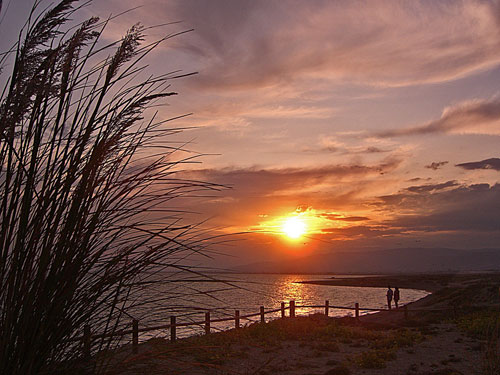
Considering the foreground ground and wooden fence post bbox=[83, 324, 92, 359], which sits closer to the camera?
wooden fence post bbox=[83, 324, 92, 359]

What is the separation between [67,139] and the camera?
5.59ft

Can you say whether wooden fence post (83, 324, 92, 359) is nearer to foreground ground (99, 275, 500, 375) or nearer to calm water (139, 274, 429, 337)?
calm water (139, 274, 429, 337)

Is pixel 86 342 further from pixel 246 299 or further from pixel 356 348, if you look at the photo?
pixel 246 299

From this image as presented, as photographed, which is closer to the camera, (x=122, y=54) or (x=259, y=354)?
(x=122, y=54)

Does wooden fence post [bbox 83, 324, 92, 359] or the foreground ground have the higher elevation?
wooden fence post [bbox 83, 324, 92, 359]

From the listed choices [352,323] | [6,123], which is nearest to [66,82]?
[6,123]

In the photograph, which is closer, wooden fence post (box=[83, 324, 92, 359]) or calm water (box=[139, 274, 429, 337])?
wooden fence post (box=[83, 324, 92, 359])

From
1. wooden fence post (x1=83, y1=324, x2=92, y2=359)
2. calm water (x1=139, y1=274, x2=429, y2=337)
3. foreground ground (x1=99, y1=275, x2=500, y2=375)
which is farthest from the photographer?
foreground ground (x1=99, y1=275, x2=500, y2=375)

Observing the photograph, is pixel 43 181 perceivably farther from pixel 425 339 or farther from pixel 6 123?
pixel 425 339

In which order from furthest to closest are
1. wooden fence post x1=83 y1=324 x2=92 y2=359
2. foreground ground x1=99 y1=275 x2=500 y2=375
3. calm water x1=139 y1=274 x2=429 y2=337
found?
foreground ground x1=99 y1=275 x2=500 y2=375
calm water x1=139 y1=274 x2=429 y2=337
wooden fence post x1=83 y1=324 x2=92 y2=359

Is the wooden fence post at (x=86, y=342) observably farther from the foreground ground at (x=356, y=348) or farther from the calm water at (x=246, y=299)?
the foreground ground at (x=356, y=348)

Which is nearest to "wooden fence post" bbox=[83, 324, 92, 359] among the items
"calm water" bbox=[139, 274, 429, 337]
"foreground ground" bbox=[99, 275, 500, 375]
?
"calm water" bbox=[139, 274, 429, 337]

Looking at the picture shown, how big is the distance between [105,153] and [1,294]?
2.04 ft

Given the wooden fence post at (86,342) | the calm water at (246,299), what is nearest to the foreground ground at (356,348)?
the calm water at (246,299)
